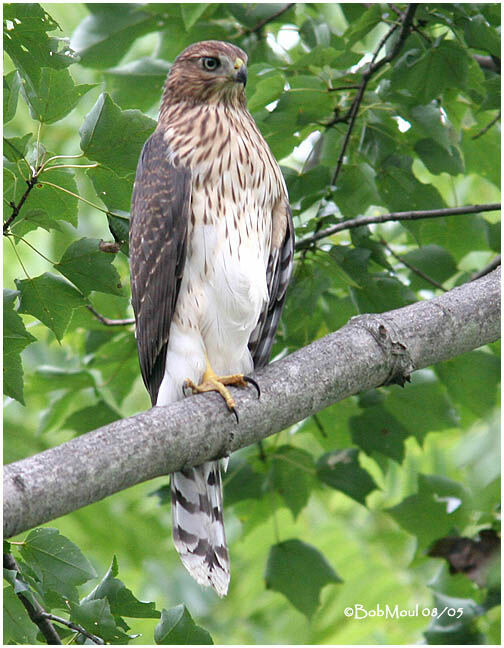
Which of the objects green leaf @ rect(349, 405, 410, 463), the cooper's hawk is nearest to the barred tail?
the cooper's hawk

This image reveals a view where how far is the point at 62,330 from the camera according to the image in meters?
2.71

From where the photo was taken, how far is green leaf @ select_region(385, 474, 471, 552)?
3748mm

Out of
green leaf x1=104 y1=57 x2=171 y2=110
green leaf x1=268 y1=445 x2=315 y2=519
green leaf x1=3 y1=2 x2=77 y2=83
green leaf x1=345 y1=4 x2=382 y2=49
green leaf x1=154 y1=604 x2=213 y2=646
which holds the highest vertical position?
green leaf x1=3 y1=2 x2=77 y2=83

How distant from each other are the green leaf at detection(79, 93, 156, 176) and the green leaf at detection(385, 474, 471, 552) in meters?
1.99

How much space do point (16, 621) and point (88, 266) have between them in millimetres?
1098

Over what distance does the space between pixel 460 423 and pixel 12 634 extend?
240 centimetres

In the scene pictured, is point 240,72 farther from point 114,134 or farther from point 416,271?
point 416,271

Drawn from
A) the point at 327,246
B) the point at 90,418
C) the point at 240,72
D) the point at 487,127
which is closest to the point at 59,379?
the point at 90,418

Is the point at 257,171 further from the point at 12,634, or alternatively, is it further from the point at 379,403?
the point at 12,634

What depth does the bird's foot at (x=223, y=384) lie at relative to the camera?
7.89ft

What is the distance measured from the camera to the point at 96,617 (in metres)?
2.21

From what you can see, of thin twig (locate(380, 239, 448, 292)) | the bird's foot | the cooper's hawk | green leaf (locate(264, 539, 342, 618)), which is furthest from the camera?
green leaf (locate(264, 539, 342, 618))

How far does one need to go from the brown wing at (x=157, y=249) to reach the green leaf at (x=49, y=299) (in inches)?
18.3

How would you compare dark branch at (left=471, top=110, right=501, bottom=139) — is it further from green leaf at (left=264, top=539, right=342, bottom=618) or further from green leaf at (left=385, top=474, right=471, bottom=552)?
green leaf at (left=264, top=539, right=342, bottom=618)
